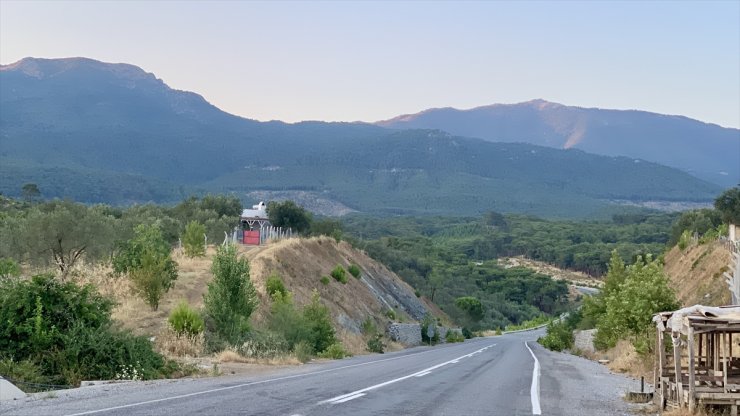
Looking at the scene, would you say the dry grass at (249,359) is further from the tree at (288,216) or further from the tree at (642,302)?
the tree at (288,216)

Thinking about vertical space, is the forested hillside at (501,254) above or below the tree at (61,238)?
below

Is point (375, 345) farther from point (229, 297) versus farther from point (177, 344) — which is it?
point (177, 344)

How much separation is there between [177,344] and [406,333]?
36.3 metres

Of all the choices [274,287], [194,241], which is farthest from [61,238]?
[274,287]

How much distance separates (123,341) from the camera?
2078 centimetres

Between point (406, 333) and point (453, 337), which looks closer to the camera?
point (406, 333)

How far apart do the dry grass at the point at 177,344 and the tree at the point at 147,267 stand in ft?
15.8

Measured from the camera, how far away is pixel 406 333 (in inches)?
2432

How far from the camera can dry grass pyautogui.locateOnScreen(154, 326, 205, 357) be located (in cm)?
2675

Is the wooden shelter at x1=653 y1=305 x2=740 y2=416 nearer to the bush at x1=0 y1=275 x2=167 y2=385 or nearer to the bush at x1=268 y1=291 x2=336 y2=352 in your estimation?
the bush at x1=0 y1=275 x2=167 y2=385

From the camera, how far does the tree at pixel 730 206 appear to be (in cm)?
6700

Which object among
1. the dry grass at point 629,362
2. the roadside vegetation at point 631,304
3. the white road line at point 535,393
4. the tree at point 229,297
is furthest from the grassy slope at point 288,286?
the dry grass at point 629,362

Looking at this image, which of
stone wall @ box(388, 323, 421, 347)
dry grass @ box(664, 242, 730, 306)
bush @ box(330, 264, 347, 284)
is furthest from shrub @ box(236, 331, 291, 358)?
stone wall @ box(388, 323, 421, 347)

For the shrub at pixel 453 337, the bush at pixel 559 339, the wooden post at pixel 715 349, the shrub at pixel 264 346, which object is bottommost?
the shrub at pixel 453 337
